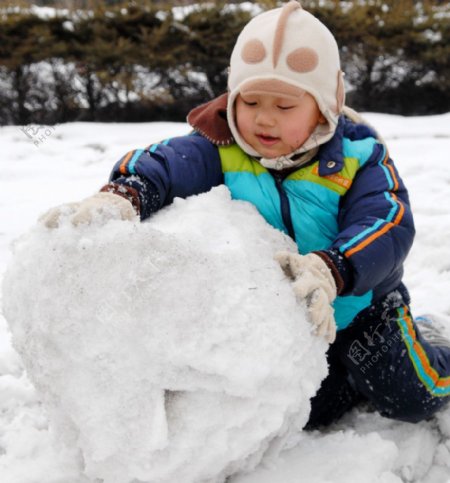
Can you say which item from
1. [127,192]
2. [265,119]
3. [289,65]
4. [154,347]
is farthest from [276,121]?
[154,347]

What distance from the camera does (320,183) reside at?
160cm

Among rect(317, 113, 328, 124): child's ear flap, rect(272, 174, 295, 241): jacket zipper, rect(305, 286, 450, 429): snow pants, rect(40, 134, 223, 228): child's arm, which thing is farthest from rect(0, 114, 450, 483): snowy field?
rect(317, 113, 328, 124): child's ear flap

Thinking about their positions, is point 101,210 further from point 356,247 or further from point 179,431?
point 356,247

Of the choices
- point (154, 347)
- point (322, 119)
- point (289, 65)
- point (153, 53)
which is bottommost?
point (153, 53)

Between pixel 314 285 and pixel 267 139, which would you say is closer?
pixel 314 285

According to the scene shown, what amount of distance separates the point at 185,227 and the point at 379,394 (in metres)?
0.81

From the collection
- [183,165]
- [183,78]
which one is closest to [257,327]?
[183,165]

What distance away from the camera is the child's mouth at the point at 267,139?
62.2 inches

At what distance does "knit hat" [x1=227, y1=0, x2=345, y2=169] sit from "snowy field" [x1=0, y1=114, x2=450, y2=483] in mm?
713

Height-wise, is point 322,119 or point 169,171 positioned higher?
point 322,119

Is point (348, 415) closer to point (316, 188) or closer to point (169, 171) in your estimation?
point (316, 188)

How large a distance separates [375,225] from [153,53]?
18.9 ft

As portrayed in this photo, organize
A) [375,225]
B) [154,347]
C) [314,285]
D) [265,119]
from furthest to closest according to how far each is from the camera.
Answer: [265,119] < [375,225] < [314,285] < [154,347]

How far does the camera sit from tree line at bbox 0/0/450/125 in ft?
21.6
